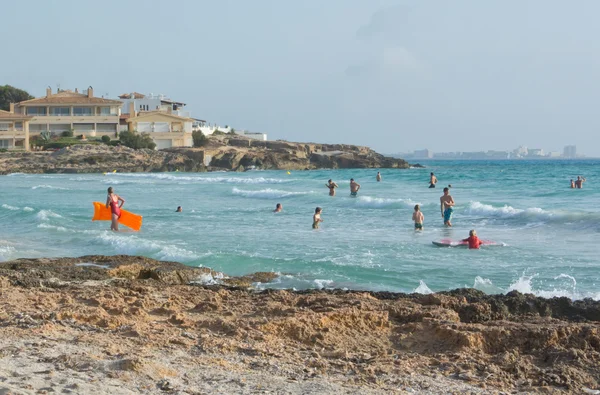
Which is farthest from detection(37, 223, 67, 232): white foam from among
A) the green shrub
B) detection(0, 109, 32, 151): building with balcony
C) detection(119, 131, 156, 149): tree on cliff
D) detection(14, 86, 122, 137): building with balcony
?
the green shrub

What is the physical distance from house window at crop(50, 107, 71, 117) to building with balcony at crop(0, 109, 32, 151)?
4.12 m

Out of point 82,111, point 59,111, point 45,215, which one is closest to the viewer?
point 45,215

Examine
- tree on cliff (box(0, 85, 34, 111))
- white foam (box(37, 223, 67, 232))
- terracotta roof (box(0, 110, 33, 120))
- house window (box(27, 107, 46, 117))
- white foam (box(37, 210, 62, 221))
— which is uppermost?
tree on cliff (box(0, 85, 34, 111))

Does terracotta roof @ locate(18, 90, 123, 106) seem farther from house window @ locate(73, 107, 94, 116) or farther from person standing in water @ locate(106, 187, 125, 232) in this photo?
person standing in water @ locate(106, 187, 125, 232)

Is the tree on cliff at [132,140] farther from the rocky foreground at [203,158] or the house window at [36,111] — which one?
the house window at [36,111]

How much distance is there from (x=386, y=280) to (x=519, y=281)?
6.81 ft

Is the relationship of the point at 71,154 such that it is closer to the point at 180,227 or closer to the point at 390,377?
the point at 180,227

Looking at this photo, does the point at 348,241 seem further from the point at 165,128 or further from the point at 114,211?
the point at 165,128

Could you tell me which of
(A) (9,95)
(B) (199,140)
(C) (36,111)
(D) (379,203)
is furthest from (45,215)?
(A) (9,95)

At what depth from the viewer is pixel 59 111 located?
76375 millimetres

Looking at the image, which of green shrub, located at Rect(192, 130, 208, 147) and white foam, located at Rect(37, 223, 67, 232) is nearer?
white foam, located at Rect(37, 223, 67, 232)

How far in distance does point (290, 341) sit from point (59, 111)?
244 ft

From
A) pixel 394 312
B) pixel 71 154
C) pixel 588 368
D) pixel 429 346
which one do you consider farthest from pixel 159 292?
pixel 71 154

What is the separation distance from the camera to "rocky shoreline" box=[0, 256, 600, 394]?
5738 millimetres
